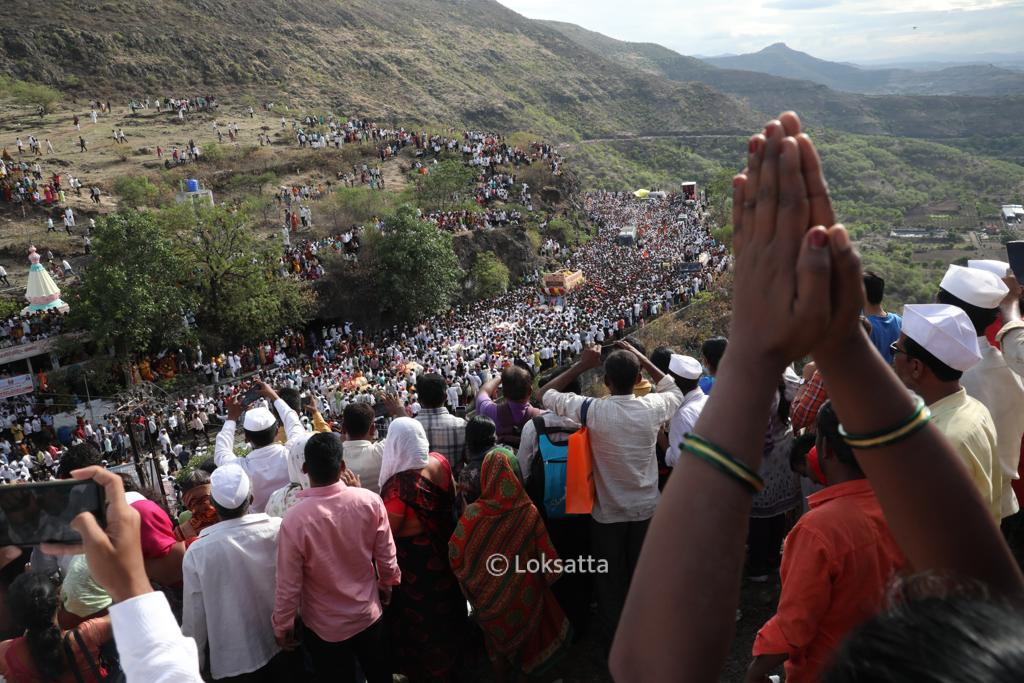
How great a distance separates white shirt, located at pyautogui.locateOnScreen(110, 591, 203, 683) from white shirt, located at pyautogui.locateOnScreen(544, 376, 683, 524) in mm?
1997

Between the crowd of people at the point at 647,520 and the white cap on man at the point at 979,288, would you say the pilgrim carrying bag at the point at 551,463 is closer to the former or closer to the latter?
the crowd of people at the point at 647,520

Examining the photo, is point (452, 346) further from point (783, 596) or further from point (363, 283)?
point (783, 596)

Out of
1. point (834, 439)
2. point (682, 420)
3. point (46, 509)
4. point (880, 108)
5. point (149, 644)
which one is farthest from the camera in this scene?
point (880, 108)

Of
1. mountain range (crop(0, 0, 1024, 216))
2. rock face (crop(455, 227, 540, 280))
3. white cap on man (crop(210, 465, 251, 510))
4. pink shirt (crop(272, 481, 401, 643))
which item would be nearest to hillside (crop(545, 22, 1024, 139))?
mountain range (crop(0, 0, 1024, 216))

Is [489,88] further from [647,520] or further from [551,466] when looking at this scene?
[647,520]

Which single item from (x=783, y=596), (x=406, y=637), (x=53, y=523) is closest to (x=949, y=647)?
(x=783, y=596)

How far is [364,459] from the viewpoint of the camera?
3.47 metres

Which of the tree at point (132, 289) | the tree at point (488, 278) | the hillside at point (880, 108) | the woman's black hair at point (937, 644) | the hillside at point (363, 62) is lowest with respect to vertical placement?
the tree at point (488, 278)

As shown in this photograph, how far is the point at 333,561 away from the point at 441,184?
3133 centimetres

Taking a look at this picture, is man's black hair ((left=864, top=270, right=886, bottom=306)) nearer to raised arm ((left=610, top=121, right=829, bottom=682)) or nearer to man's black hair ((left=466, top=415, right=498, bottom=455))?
man's black hair ((left=466, top=415, right=498, bottom=455))

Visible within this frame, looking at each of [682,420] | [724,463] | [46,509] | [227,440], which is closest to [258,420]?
[227,440]

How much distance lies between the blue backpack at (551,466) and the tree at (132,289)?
1829cm

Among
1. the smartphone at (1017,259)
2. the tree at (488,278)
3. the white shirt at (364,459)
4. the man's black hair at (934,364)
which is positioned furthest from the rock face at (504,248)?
the man's black hair at (934,364)

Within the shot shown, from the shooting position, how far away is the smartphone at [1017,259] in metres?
4.12
